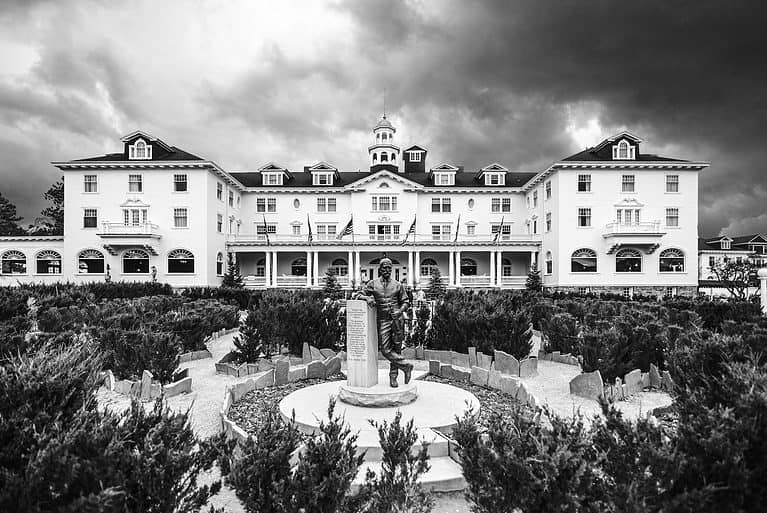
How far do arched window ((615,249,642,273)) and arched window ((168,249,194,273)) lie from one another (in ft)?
123

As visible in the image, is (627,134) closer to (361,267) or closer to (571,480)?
(361,267)

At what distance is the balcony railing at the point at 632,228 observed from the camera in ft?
131

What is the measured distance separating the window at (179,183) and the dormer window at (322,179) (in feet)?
44.2

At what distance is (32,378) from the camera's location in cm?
348

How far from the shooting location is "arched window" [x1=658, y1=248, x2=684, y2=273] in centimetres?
4194

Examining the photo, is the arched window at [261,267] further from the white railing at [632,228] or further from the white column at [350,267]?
the white railing at [632,228]

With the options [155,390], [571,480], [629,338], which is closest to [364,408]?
[155,390]


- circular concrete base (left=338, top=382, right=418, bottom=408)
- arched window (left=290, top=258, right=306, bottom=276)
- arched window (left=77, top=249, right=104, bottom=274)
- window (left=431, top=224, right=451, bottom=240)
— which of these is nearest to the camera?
circular concrete base (left=338, top=382, right=418, bottom=408)

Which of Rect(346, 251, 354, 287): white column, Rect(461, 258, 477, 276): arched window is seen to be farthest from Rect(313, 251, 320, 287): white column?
Rect(461, 258, 477, 276): arched window

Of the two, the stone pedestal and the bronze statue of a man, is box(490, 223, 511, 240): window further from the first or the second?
the stone pedestal

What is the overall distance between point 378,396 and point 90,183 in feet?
145

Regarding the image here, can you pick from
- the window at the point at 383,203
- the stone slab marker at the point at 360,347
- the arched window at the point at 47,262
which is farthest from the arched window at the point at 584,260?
the arched window at the point at 47,262

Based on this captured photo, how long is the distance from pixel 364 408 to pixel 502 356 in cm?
504

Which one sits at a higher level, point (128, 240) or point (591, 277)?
point (128, 240)
